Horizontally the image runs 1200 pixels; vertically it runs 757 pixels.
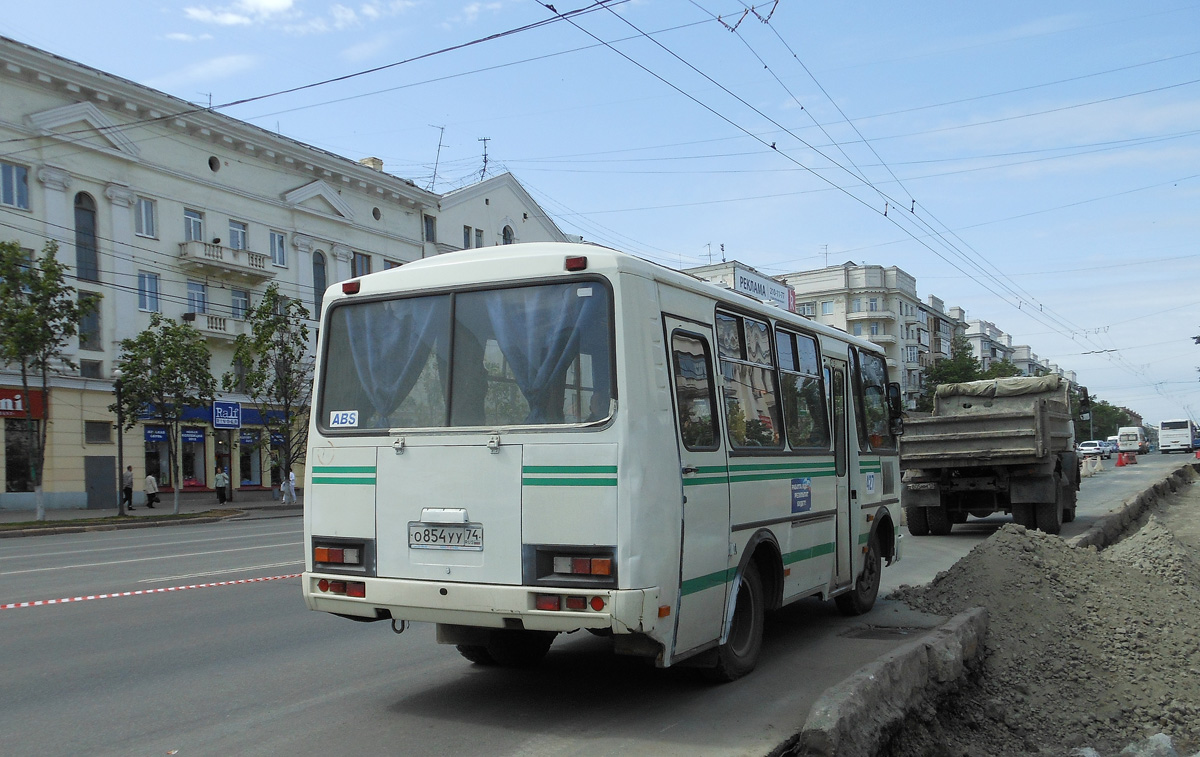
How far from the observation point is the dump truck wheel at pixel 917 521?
18172mm

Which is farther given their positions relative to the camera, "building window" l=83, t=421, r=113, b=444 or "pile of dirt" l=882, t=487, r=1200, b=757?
"building window" l=83, t=421, r=113, b=444

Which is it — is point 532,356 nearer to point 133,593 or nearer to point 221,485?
point 133,593

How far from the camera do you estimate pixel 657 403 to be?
5.70 metres

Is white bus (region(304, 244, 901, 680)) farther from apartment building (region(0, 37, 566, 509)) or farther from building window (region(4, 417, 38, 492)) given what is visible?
building window (region(4, 417, 38, 492))

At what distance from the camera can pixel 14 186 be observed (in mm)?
32781

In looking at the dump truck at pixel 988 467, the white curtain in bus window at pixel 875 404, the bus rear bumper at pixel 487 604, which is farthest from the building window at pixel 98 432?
the bus rear bumper at pixel 487 604

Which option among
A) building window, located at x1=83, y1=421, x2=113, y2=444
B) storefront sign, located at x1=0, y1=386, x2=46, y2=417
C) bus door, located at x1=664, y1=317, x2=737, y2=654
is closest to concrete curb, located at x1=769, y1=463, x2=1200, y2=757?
bus door, located at x1=664, y1=317, x2=737, y2=654

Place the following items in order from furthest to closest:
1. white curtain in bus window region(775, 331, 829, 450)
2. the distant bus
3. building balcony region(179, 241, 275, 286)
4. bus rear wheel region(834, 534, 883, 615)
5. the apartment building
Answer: the distant bus, building balcony region(179, 241, 275, 286), the apartment building, bus rear wheel region(834, 534, 883, 615), white curtain in bus window region(775, 331, 829, 450)

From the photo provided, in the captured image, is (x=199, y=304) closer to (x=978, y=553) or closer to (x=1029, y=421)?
(x=1029, y=421)

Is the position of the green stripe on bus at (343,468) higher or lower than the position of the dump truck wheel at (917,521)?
higher

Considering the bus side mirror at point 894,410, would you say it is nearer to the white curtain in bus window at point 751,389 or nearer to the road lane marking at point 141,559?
the white curtain in bus window at point 751,389

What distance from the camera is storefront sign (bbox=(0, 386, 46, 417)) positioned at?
31.7 m

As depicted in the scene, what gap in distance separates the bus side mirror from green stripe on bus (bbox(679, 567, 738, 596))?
14.6 ft

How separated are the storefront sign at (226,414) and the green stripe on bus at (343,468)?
3604 cm
